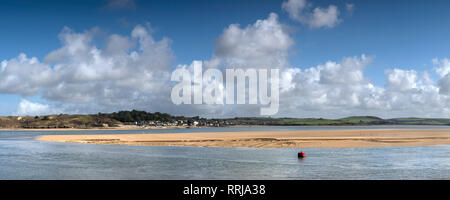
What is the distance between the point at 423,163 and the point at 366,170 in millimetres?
8287

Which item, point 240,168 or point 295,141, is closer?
point 240,168

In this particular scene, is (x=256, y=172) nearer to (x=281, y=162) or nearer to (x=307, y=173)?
(x=307, y=173)

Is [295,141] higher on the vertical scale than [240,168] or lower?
higher

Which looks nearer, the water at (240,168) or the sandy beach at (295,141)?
the water at (240,168)

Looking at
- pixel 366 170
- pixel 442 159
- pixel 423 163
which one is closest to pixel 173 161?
pixel 366 170

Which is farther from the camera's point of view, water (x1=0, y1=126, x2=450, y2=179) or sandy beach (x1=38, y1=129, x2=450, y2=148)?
sandy beach (x1=38, y1=129, x2=450, y2=148)

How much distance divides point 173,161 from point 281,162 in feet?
37.4

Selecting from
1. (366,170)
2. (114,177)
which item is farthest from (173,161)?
(366,170)
